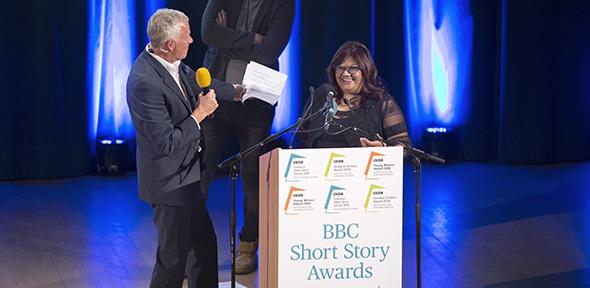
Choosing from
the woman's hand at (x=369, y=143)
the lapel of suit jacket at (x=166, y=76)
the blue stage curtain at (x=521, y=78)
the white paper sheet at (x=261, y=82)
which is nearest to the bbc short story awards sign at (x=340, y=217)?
the woman's hand at (x=369, y=143)

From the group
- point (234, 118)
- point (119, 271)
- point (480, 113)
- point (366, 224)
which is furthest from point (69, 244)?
point (480, 113)

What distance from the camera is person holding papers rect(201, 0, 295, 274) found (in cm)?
537

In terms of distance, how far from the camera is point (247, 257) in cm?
562

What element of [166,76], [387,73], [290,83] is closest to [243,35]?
[166,76]

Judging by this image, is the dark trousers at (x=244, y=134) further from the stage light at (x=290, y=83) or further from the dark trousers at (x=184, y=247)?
the stage light at (x=290, y=83)

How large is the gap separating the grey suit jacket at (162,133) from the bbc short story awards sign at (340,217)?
2.05 ft

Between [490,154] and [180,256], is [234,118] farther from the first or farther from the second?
[490,154]

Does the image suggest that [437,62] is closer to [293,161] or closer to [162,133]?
[162,133]

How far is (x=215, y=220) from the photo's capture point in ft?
22.4

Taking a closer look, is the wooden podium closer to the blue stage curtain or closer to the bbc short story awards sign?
the bbc short story awards sign

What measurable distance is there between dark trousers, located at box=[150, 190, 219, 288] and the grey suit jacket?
0.08 m

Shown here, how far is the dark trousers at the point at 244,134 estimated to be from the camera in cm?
535

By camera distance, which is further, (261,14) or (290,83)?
(290,83)

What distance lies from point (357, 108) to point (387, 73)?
13.7 ft
